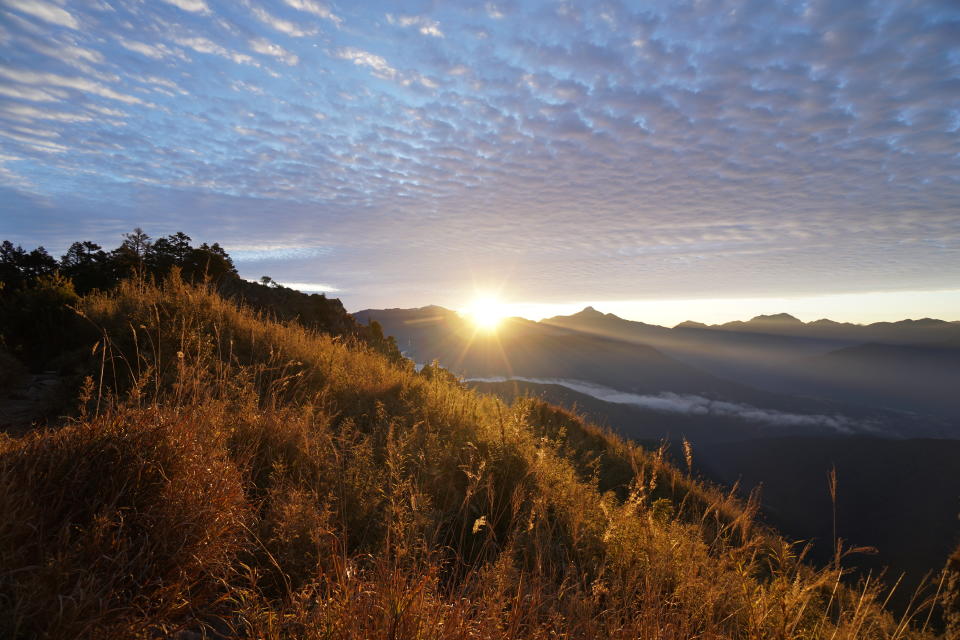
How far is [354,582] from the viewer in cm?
208

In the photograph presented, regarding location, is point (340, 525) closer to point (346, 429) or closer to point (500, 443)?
point (346, 429)

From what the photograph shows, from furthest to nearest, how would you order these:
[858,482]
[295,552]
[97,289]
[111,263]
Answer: [858,482] → [111,263] → [97,289] → [295,552]

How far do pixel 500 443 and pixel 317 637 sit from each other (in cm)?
345

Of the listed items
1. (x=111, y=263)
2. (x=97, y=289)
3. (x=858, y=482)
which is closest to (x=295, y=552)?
(x=97, y=289)

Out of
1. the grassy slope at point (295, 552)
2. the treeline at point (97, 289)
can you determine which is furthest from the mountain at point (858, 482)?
the grassy slope at point (295, 552)

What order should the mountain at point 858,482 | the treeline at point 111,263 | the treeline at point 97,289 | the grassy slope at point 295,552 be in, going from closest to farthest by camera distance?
1. the grassy slope at point 295,552
2. the treeline at point 97,289
3. the treeline at point 111,263
4. the mountain at point 858,482

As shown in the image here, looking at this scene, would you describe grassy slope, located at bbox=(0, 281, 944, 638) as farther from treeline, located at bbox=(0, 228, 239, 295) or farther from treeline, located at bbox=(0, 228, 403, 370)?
treeline, located at bbox=(0, 228, 239, 295)

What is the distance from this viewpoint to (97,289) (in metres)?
9.34

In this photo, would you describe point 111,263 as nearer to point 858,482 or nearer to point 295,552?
point 295,552

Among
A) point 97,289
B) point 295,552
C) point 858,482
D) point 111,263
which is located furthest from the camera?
point 858,482

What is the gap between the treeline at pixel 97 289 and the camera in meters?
7.88

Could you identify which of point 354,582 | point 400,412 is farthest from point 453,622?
point 400,412

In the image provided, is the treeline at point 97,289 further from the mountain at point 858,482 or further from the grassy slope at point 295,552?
the mountain at point 858,482

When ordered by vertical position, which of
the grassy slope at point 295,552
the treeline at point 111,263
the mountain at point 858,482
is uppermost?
the treeline at point 111,263
